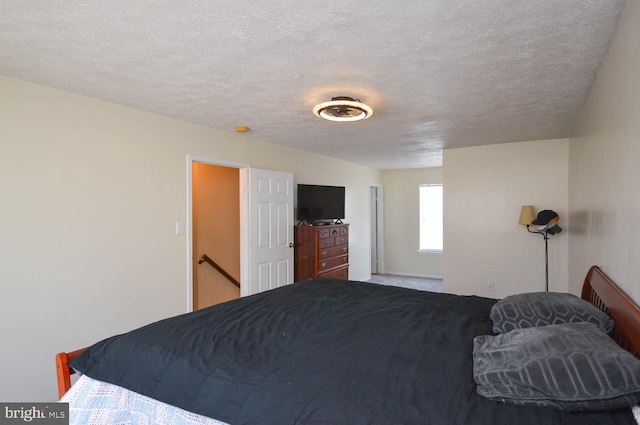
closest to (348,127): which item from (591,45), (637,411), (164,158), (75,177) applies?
(164,158)

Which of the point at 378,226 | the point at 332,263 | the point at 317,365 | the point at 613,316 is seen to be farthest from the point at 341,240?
the point at 317,365

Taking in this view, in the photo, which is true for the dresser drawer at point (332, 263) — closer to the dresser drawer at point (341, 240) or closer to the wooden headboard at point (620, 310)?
the dresser drawer at point (341, 240)

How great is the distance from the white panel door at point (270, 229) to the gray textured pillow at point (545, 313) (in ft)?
9.80

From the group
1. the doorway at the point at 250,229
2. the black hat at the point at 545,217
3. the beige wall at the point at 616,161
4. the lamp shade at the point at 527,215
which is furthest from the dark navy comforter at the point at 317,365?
the lamp shade at the point at 527,215

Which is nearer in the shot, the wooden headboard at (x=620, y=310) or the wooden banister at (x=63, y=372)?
the wooden headboard at (x=620, y=310)

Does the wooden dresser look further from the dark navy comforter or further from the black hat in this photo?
the dark navy comforter

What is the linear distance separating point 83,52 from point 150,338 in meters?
1.63

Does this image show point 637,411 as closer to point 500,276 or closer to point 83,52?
point 83,52

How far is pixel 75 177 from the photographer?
273 centimetres

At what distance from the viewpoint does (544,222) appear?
4.06 metres

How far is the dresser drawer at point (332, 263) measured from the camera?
509cm

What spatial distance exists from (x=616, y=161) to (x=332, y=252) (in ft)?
12.6

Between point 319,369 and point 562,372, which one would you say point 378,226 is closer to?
point 319,369

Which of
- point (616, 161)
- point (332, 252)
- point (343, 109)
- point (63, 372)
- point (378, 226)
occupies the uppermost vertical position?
point (343, 109)
